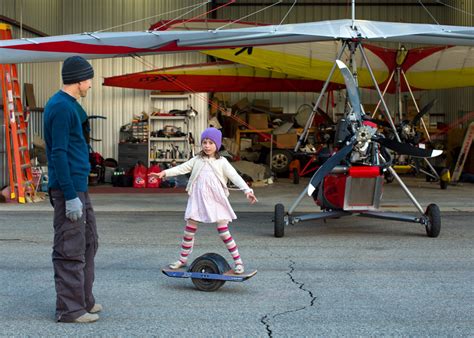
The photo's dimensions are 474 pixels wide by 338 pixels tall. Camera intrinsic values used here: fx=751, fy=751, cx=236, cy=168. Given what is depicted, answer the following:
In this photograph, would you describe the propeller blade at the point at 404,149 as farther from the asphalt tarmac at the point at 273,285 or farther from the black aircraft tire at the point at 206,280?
the black aircraft tire at the point at 206,280

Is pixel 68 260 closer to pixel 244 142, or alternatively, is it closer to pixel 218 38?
pixel 218 38

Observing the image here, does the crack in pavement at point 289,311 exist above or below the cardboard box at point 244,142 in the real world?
below

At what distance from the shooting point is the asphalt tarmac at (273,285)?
534 cm

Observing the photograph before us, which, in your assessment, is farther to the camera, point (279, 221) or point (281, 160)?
point (281, 160)

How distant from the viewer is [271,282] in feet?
22.7

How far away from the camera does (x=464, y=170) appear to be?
2245 centimetres

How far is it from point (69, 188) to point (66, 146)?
0.29m

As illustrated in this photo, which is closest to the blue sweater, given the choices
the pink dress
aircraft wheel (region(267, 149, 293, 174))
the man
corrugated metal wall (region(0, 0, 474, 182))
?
the man

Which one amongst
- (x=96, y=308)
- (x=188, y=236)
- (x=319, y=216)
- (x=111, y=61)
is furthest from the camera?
(x=111, y=61)

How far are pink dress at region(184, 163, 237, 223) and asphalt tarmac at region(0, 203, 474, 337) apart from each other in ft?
2.12

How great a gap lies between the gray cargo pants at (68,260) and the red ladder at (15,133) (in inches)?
374

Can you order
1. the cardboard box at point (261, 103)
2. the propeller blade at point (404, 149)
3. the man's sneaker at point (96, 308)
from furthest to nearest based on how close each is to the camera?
the cardboard box at point (261, 103) → the propeller blade at point (404, 149) → the man's sneaker at point (96, 308)

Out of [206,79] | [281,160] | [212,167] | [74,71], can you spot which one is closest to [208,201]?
[212,167]

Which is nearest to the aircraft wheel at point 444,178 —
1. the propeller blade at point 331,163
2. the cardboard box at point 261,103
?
the cardboard box at point 261,103
